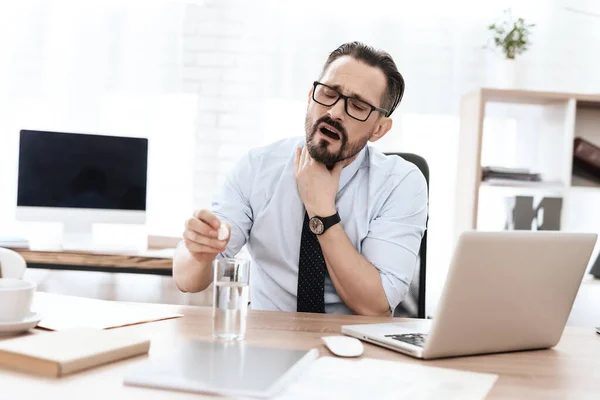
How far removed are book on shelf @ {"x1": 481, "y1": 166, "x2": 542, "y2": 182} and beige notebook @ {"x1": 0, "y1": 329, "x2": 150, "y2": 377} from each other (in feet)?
7.02

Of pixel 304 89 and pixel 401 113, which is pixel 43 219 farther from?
pixel 401 113

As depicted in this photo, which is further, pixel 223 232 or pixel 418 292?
pixel 418 292

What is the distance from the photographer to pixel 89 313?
1223mm

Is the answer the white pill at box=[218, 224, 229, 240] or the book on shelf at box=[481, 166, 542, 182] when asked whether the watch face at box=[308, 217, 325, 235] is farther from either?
the book on shelf at box=[481, 166, 542, 182]

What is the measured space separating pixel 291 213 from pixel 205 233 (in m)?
0.46

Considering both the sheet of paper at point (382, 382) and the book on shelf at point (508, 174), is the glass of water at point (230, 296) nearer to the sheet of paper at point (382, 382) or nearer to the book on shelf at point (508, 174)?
the sheet of paper at point (382, 382)

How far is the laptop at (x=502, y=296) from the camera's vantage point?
99 cm

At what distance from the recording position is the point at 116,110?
10.0ft

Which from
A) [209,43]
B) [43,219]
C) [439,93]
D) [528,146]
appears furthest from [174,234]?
[528,146]

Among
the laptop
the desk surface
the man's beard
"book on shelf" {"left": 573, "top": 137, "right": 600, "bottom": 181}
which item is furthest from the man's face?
"book on shelf" {"left": 573, "top": 137, "right": 600, "bottom": 181}

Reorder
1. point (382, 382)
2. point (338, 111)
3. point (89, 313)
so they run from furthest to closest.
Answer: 1. point (338, 111)
2. point (89, 313)
3. point (382, 382)

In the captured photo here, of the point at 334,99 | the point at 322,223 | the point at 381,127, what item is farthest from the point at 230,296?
the point at 381,127

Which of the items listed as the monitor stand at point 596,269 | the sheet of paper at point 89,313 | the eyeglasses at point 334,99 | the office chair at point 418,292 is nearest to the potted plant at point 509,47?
the monitor stand at point 596,269

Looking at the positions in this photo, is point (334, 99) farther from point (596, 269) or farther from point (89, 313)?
point (596, 269)
